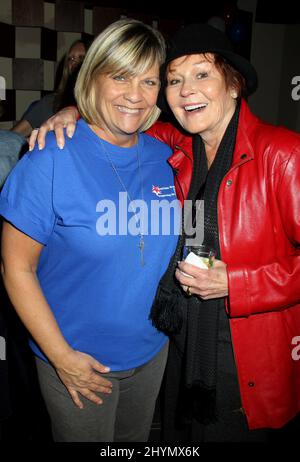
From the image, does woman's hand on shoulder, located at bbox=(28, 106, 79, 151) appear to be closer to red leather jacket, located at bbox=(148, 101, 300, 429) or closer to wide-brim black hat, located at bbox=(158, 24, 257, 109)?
wide-brim black hat, located at bbox=(158, 24, 257, 109)

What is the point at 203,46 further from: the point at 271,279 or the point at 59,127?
the point at 271,279

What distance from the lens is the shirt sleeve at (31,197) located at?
107 cm

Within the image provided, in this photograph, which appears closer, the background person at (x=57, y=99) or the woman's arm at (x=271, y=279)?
the woman's arm at (x=271, y=279)

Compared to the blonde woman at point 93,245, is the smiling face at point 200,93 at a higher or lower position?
higher

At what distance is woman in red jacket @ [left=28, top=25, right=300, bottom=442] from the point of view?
1181mm

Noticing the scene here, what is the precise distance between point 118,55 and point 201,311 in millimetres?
882

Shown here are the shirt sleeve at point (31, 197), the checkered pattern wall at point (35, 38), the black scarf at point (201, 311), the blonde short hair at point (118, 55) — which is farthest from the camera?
the checkered pattern wall at point (35, 38)

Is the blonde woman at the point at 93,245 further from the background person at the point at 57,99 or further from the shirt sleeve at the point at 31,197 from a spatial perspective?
the background person at the point at 57,99

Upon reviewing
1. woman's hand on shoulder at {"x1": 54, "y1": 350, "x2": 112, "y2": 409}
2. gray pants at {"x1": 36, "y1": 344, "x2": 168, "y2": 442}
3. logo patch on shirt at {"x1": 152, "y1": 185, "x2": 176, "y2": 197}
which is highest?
logo patch on shirt at {"x1": 152, "y1": 185, "x2": 176, "y2": 197}

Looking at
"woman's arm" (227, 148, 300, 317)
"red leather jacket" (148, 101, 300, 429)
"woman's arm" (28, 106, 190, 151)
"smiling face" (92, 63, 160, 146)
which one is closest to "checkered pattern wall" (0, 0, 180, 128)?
"woman's arm" (28, 106, 190, 151)

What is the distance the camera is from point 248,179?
1211 millimetres

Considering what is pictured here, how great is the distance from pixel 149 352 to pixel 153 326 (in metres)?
0.11

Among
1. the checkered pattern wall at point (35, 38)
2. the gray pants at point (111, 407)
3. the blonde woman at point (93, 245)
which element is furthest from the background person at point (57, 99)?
the gray pants at point (111, 407)

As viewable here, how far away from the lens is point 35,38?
372cm
